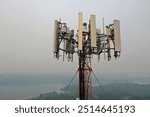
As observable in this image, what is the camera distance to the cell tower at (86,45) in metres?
2.49

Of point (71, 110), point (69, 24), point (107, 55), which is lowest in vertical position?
point (71, 110)

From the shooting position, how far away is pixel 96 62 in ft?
9.52

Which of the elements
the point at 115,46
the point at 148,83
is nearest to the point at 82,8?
the point at 115,46

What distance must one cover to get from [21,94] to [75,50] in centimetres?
73

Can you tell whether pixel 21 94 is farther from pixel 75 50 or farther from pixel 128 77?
pixel 128 77

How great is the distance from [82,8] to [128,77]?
2.89ft

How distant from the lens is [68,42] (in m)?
2.67

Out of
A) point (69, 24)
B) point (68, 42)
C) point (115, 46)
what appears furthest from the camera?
point (69, 24)

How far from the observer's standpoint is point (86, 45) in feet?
8.48

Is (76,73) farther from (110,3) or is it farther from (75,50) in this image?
(110,3)

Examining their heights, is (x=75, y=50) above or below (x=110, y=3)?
below

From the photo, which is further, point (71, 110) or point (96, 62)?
point (96, 62)

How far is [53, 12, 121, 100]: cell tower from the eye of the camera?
249 centimetres

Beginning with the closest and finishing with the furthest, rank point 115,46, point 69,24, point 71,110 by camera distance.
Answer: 1. point 71,110
2. point 115,46
3. point 69,24
